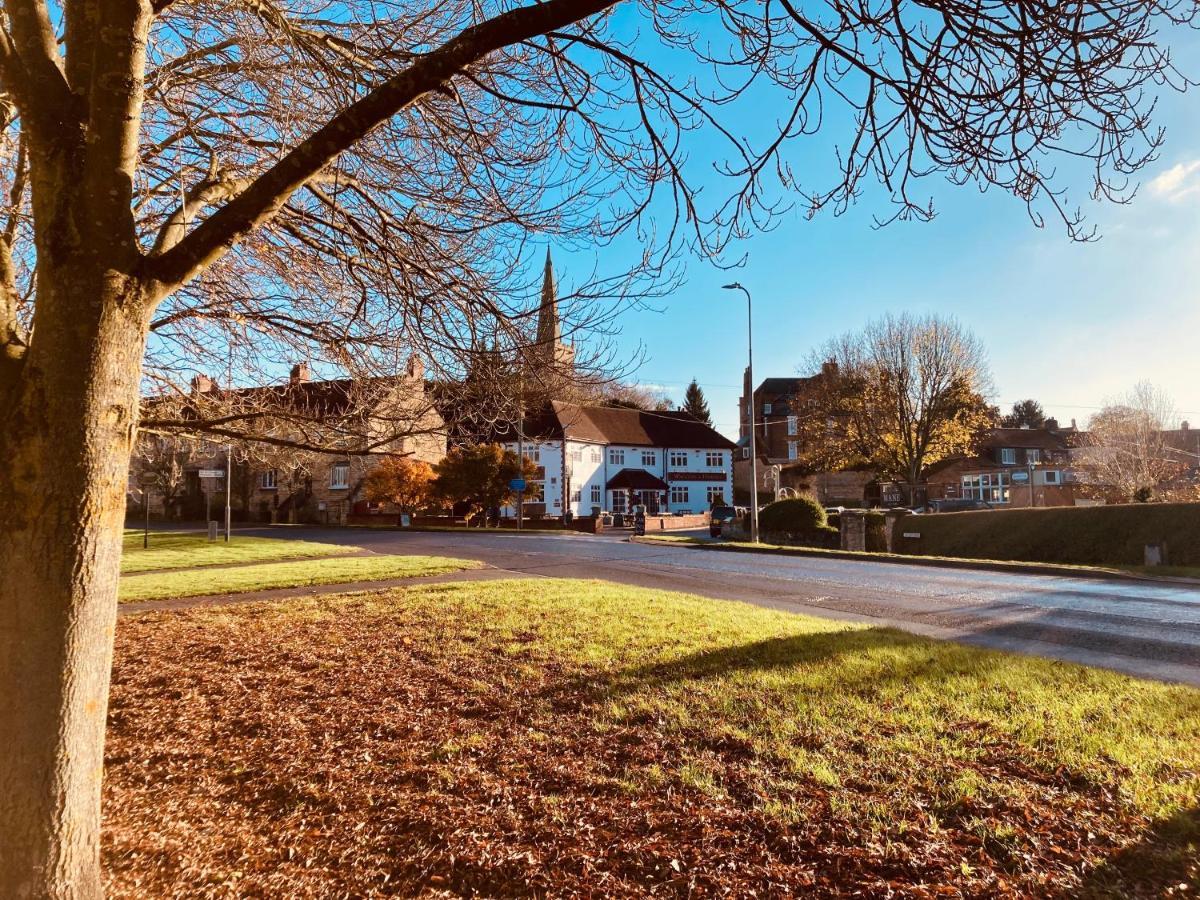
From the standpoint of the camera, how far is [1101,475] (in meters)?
33.1

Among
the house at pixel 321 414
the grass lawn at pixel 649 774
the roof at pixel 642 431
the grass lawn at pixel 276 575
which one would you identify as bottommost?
the grass lawn at pixel 276 575

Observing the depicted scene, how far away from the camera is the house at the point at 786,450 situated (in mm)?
54194

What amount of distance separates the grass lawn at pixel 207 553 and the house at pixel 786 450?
3384cm

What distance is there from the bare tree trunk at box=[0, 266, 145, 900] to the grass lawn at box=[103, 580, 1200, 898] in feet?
2.33

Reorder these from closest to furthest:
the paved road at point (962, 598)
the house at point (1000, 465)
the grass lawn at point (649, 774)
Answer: the grass lawn at point (649, 774) < the paved road at point (962, 598) < the house at point (1000, 465)

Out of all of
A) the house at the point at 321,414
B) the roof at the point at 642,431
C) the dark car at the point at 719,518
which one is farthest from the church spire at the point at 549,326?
the roof at the point at 642,431

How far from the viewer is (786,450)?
71.0 meters

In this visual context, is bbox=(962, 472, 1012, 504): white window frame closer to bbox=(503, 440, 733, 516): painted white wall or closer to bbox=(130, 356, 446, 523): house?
bbox=(503, 440, 733, 516): painted white wall

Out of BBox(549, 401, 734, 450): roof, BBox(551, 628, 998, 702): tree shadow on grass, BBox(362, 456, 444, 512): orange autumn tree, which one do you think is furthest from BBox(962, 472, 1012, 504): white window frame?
BBox(551, 628, 998, 702): tree shadow on grass

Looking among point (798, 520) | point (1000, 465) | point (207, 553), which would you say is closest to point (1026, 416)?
point (1000, 465)

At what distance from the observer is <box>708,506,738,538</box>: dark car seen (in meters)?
31.8

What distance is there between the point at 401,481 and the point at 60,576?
39.9 metres

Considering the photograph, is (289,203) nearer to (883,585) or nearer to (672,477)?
(883,585)

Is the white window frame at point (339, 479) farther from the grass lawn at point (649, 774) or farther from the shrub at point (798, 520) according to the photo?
the grass lawn at point (649, 774)
